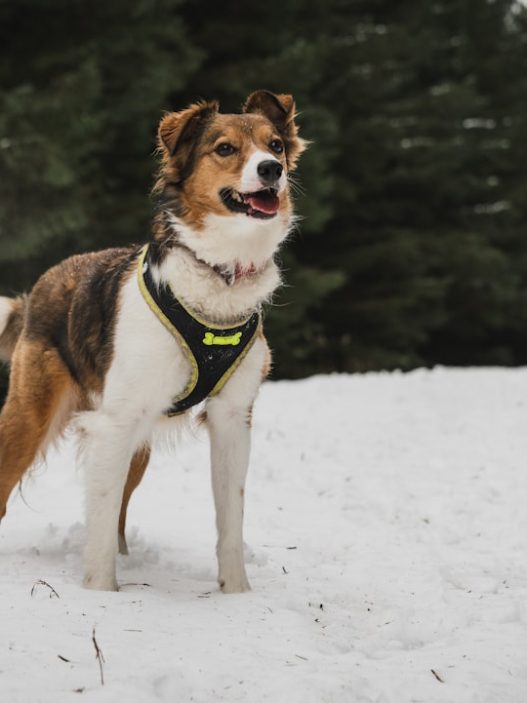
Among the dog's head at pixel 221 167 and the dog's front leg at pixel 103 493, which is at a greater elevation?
the dog's head at pixel 221 167

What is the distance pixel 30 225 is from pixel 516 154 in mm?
16391

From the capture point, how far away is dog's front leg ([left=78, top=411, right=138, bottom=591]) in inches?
171

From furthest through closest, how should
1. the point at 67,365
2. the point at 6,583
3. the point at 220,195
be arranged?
the point at 67,365 → the point at 220,195 → the point at 6,583

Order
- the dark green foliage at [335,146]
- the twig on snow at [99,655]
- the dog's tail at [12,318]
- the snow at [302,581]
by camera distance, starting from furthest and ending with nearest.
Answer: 1. the dark green foliage at [335,146]
2. the dog's tail at [12,318]
3. the snow at [302,581]
4. the twig on snow at [99,655]

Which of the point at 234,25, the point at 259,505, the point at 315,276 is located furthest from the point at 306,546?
the point at 234,25

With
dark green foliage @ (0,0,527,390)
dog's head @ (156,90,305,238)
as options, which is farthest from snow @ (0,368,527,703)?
dark green foliage @ (0,0,527,390)

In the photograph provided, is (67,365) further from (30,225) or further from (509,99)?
(509,99)

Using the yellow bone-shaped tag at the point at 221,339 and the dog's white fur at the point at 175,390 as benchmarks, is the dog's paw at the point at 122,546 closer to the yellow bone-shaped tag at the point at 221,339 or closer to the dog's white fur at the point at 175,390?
the dog's white fur at the point at 175,390

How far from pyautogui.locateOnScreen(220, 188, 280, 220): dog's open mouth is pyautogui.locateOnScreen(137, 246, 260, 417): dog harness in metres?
0.51

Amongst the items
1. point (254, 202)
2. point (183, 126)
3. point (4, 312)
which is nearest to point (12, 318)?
point (4, 312)

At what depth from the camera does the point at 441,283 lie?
2005 centimetres

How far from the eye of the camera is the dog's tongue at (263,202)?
432cm

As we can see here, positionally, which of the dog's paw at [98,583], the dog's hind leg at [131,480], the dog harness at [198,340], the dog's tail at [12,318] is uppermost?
the dog harness at [198,340]

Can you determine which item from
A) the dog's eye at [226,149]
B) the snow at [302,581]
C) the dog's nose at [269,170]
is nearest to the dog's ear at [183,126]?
the dog's eye at [226,149]
